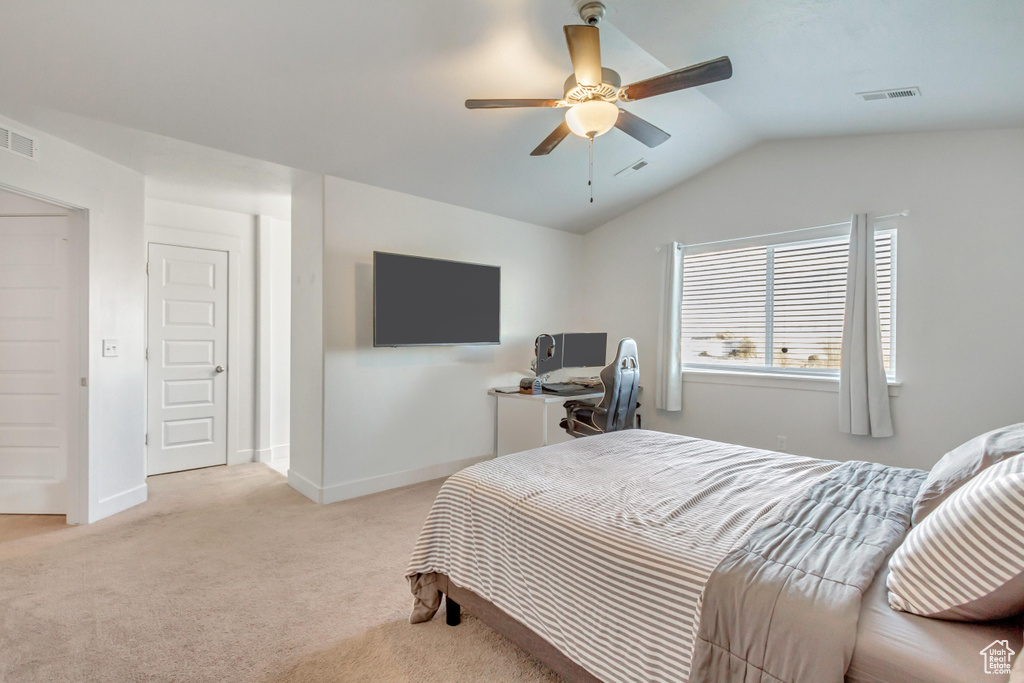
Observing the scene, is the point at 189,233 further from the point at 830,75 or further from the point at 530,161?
the point at 830,75

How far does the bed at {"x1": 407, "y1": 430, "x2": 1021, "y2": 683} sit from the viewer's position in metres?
1.01

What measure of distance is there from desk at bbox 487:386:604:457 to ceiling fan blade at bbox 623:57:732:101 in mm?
2457

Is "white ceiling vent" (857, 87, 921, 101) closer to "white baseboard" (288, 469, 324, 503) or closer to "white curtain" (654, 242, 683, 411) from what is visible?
"white curtain" (654, 242, 683, 411)

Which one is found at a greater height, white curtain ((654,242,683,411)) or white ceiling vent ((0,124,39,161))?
white ceiling vent ((0,124,39,161))

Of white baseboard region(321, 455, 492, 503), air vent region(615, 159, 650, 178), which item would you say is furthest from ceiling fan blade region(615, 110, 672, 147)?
white baseboard region(321, 455, 492, 503)

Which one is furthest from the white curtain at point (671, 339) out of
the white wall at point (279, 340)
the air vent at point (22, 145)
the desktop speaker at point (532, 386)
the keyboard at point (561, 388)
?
the air vent at point (22, 145)

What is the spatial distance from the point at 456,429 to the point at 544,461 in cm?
221

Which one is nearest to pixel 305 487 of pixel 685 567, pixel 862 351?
pixel 685 567

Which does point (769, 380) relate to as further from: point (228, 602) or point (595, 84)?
point (228, 602)

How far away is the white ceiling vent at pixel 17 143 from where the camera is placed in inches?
99.0

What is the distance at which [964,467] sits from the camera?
150 cm

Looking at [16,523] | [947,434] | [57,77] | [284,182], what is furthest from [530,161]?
[16,523]

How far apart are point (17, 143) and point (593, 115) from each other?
3106mm

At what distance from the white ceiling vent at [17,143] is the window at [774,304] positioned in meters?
4.84
